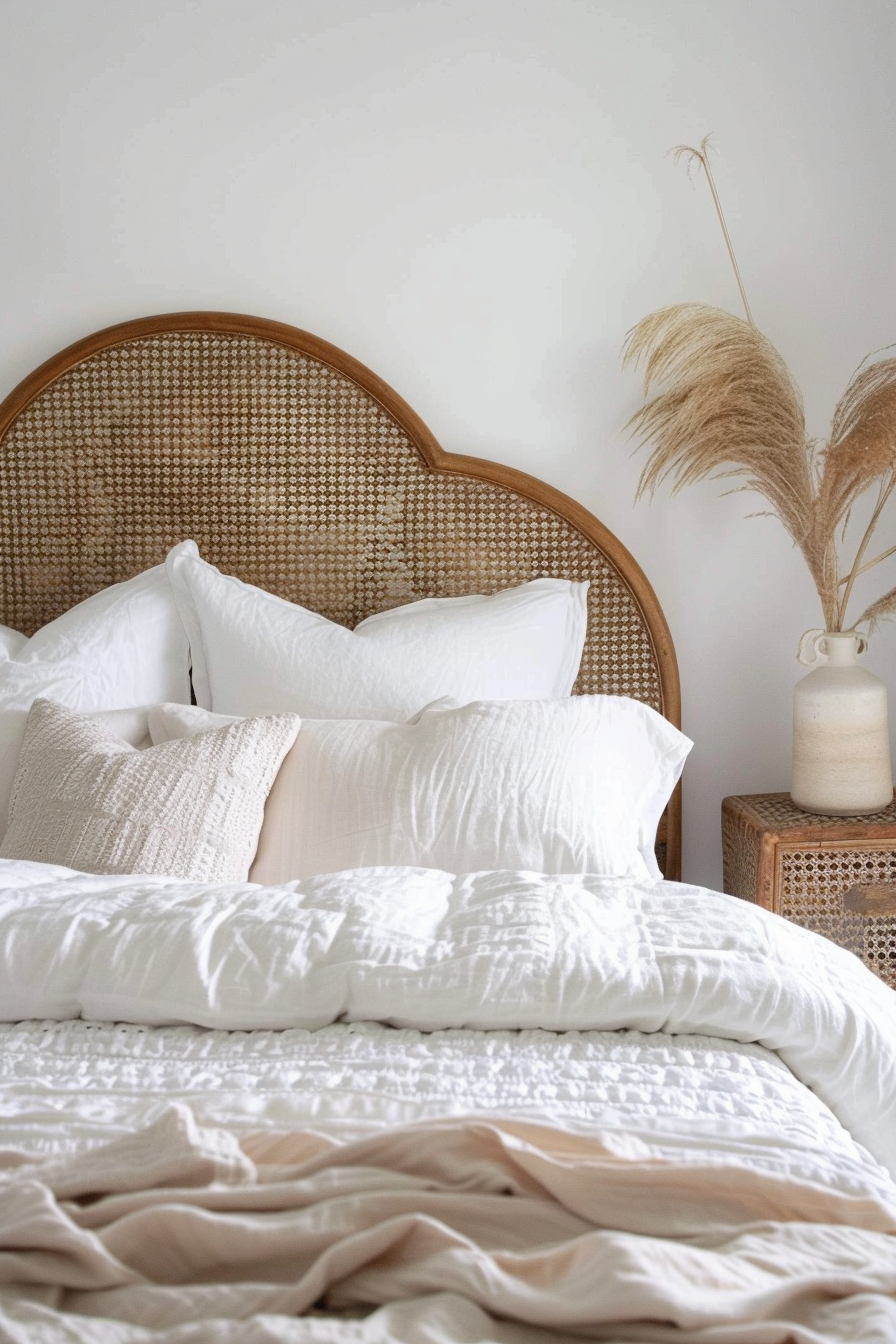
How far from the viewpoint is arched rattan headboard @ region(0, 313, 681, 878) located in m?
2.44

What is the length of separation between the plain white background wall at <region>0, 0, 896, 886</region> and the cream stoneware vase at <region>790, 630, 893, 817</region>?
28 centimetres

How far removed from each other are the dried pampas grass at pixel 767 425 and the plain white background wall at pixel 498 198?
0.48 ft

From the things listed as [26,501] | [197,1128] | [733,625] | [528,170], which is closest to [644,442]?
[733,625]

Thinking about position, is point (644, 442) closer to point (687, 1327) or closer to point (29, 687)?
point (29, 687)

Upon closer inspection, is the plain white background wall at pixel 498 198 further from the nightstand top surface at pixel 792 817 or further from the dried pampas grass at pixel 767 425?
the nightstand top surface at pixel 792 817

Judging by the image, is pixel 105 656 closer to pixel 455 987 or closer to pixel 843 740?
pixel 455 987

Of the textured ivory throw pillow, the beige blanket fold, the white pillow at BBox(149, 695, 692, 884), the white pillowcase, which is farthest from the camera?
the white pillowcase

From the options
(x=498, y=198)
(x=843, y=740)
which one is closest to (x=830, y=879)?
(x=843, y=740)

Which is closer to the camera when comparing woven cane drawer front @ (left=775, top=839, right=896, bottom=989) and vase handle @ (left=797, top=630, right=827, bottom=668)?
woven cane drawer front @ (left=775, top=839, right=896, bottom=989)

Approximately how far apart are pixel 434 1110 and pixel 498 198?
1.95m

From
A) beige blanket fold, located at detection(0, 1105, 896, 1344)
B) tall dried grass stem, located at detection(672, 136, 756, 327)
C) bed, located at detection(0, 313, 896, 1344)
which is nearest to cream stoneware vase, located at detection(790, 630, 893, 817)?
bed, located at detection(0, 313, 896, 1344)

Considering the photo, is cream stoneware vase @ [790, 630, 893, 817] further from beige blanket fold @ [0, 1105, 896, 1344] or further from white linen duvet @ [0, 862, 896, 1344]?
beige blanket fold @ [0, 1105, 896, 1344]

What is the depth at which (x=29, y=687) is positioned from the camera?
2.13 meters

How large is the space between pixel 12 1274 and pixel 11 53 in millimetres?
2424
